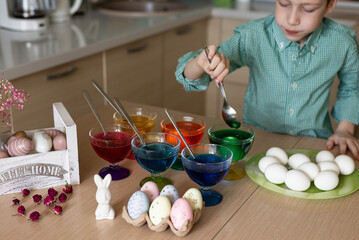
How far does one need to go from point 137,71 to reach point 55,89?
60 centimetres

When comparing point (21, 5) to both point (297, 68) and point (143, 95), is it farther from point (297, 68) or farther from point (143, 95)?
point (297, 68)

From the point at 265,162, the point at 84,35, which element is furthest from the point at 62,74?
the point at 265,162

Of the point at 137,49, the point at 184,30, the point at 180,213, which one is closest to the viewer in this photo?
the point at 180,213

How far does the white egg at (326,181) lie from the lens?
3.50 feet

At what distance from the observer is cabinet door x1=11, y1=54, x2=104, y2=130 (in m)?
1.88

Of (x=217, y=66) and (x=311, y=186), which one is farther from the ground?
(x=217, y=66)

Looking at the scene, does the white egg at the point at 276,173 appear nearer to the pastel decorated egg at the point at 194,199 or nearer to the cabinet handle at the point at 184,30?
the pastel decorated egg at the point at 194,199

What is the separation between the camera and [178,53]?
9.32 feet

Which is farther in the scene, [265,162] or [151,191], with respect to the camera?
[265,162]

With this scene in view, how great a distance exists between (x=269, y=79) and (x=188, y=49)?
1320 mm

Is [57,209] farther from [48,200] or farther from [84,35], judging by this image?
[84,35]

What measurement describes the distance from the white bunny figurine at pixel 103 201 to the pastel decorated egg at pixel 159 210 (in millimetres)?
88

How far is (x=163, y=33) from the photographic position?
2.64 m

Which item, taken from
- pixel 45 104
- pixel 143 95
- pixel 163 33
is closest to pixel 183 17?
pixel 163 33
